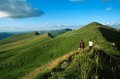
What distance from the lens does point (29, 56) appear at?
6931cm

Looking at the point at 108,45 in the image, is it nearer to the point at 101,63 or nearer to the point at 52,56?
the point at 52,56

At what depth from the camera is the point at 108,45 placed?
4675cm

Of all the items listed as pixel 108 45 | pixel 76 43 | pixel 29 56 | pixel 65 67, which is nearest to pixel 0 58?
pixel 29 56

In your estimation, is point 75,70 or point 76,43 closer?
point 75,70

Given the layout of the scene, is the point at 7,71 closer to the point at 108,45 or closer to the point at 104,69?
the point at 108,45

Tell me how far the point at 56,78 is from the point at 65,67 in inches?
131

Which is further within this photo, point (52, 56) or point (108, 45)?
point (52, 56)

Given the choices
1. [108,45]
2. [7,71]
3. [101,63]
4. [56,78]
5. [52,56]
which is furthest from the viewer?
[52,56]

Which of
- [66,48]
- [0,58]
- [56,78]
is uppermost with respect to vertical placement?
[56,78]

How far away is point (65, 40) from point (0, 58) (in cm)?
2566

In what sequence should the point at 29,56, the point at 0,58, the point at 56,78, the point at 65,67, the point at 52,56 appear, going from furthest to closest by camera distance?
the point at 0,58
the point at 29,56
the point at 52,56
the point at 65,67
the point at 56,78

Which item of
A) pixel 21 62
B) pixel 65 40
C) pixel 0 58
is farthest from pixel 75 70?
pixel 0 58

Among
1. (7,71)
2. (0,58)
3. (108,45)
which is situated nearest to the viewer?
(108,45)

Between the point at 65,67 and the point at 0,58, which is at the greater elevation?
the point at 65,67
